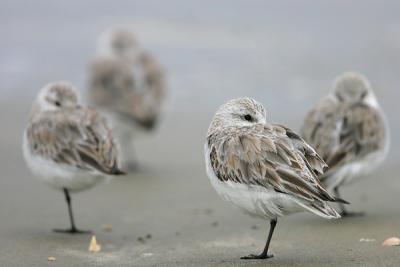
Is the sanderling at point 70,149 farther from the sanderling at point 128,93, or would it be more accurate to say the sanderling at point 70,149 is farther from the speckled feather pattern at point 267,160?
the sanderling at point 128,93

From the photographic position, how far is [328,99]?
29.4 ft

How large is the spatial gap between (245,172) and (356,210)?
2.62 meters

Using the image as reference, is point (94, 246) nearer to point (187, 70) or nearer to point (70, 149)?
point (70, 149)

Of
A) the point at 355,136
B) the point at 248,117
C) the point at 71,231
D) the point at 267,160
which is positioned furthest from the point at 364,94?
the point at 71,231

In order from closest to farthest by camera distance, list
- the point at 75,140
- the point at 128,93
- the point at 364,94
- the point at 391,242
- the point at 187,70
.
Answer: the point at 391,242, the point at 75,140, the point at 364,94, the point at 128,93, the point at 187,70

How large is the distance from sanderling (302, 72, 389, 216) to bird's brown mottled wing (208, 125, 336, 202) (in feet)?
5.34

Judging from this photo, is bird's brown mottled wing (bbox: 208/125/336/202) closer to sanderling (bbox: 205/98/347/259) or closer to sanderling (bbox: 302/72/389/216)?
sanderling (bbox: 205/98/347/259)

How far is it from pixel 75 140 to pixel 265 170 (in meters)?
2.55

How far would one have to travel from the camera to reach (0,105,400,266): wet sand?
6.62 metres

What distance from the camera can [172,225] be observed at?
8117 mm

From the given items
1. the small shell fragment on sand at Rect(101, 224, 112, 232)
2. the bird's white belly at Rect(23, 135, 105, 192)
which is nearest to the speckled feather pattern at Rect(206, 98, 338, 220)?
the bird's white belly at Rect(23, 135, 105, 192)

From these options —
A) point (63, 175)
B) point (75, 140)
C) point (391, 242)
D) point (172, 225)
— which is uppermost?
point (75, 140)

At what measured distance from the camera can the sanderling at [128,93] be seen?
11633mm

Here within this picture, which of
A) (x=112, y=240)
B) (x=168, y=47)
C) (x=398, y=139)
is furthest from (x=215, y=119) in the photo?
(x=168, y=47)
